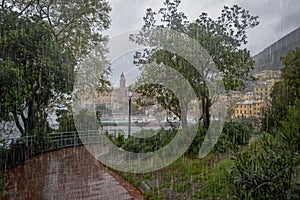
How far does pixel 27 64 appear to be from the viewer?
5.94m

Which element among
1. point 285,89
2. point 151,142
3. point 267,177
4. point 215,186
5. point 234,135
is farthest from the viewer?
point 285,89

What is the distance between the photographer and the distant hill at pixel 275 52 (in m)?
6.95

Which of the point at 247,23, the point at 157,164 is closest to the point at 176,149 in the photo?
the point at 157,164

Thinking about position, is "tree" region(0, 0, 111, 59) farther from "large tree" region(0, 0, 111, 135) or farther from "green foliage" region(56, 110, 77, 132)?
"green foliage" region(56, 110, 77, 132)

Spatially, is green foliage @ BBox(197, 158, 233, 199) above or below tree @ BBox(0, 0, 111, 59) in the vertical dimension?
below

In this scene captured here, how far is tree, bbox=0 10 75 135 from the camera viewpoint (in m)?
5.01

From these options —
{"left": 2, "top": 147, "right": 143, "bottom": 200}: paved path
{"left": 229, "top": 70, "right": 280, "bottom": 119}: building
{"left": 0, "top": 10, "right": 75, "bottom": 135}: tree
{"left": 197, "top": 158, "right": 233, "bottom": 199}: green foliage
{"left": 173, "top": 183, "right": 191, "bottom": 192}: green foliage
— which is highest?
{"left": 0, "top": 10, "right": 75, "bottom": 135}: tree

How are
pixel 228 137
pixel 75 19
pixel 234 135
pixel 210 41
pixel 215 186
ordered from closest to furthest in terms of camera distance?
pixel 215 186
pixel 210 41
pixel 228 137
pixel 234 135
pixel 75 19

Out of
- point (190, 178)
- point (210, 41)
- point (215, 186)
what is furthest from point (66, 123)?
point (215, 186)

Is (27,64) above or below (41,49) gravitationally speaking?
below

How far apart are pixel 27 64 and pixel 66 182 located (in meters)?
2.75

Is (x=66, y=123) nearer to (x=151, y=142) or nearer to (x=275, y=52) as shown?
(x=151, y=142)

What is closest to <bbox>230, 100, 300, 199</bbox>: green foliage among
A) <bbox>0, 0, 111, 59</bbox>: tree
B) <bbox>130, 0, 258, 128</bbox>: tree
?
<bbox>130, 0, 258, 128</bbox>: tree

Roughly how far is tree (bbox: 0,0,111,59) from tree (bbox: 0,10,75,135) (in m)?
0.99
